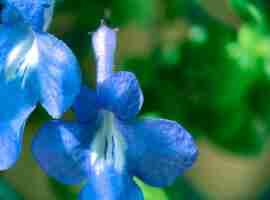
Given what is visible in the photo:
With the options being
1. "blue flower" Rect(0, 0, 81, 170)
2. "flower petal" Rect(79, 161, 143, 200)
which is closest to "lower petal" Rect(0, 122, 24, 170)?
"blue flower" Rect(0, 0, 81, 170)

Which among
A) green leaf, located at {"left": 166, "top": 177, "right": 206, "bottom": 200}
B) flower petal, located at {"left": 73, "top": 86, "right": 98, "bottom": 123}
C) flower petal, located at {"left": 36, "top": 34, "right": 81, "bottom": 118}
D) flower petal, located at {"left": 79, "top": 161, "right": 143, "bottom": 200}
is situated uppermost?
flower petal, located at {"left": 36, "top": 34, "right": 81, "bottom": 118}

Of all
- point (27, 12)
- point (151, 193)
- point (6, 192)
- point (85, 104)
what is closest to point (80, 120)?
point (85, 104)

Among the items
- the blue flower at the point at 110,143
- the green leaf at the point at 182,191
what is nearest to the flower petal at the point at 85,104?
the blue flower at the point at 110,143

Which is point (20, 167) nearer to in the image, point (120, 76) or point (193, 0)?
point (193, 0)

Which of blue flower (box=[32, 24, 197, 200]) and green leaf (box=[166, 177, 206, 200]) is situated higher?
blue flower (box=[32, 24, 197, 200])

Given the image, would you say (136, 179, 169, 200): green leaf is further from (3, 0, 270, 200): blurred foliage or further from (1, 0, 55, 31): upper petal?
(1, 0, 55, 31): upper petal

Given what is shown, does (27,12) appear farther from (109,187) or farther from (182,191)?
(182,191)

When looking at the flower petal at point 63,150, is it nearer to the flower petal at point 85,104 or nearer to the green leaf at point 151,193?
the flower petal at point 85,104
